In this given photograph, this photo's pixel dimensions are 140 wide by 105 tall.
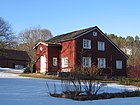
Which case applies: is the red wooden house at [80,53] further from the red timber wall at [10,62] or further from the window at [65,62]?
the red timber wall at [10,62]

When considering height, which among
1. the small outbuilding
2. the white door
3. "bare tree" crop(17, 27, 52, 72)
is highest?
"bare tree" crop(17, 27, 52, 72)

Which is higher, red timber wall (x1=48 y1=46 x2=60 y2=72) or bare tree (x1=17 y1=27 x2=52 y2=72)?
bare tree (x1=17 y1=27 x2=52 y2=72)

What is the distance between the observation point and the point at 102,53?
45.7 metres

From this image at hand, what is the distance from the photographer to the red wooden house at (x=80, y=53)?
4291 cm

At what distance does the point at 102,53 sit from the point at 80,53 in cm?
449

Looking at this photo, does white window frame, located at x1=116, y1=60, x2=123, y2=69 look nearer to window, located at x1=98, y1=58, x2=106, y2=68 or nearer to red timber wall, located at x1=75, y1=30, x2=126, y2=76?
red timber wall, located at x1=75, y1=30, x2=126, y2=76

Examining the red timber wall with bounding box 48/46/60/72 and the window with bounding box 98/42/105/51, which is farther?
the window with bounding box 98/42/105/51

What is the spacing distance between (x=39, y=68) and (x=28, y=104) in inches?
1356

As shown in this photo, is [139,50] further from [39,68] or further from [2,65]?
[39,68]

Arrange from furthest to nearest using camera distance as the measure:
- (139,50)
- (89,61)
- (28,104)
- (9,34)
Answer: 1. (139,50)
2. (9,34)
3. (89,61)
4. (28,104)

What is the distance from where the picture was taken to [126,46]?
9675cm

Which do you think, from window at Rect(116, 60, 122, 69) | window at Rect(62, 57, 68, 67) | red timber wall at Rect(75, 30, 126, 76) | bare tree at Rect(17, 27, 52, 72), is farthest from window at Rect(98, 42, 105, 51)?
bare tree at Rect(17, 27, 52, 72)

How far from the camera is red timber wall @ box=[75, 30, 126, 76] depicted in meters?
43.0

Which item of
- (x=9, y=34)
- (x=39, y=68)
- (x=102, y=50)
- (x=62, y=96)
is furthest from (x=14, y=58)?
(x=62, y=96)
